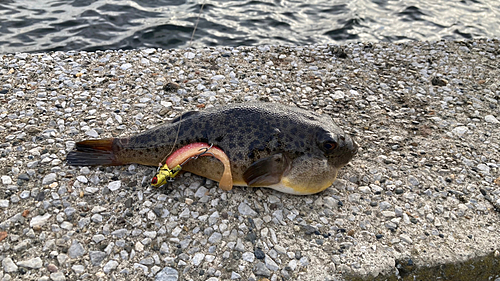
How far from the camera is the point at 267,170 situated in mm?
4492

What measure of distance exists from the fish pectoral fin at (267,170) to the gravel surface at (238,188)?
11.8 inches

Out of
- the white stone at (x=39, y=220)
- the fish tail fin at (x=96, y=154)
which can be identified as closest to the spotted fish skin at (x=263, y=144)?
the fish tail fin at (x=96, y=154)

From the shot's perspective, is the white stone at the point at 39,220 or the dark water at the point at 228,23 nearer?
the white stone at the point at 39,220

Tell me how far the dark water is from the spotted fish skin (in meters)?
5.32

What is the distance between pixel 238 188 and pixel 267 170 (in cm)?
52

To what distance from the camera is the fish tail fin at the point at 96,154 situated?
16.3 ft

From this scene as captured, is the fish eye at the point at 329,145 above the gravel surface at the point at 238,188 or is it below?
above

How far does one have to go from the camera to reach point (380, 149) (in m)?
5.74

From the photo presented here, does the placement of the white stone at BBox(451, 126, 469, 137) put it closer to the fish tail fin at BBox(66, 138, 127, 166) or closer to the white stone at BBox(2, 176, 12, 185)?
the fish tail fin at BBox(66, 138, 127, 166)

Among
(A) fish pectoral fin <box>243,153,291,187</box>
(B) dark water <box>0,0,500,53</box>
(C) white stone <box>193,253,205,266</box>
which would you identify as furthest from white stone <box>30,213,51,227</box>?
(B) dark water <box>0,0,500,53</box>

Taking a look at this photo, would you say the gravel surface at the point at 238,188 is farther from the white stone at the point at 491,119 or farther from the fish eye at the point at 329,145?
the fish eye at the point at 329,145

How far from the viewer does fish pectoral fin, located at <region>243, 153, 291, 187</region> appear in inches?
177

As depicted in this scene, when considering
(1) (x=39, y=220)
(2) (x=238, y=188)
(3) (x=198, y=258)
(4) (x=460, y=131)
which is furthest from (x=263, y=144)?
(4) (x=460, y=131)

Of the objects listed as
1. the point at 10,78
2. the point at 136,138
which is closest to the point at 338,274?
the point at 136,138
